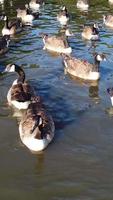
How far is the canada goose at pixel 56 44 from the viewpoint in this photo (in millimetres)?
25594

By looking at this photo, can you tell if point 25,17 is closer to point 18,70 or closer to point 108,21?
point 108,21

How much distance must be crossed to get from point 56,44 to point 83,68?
4.70m

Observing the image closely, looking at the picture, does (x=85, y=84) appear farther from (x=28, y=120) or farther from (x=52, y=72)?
(x=28, y=120)

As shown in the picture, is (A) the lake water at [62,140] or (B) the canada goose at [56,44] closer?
(A) the lake water at [62,140]

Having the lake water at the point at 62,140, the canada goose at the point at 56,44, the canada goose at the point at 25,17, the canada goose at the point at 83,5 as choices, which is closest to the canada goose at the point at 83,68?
the lake water at the point at 62,140

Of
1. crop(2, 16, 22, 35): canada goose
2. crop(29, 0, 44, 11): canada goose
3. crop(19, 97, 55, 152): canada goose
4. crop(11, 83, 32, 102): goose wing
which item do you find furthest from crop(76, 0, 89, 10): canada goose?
crop(19, 97, 55, 152): canada goose

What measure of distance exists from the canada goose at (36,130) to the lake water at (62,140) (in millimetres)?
264

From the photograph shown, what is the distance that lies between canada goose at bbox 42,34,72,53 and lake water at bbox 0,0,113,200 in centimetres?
63

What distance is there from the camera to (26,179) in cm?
1330

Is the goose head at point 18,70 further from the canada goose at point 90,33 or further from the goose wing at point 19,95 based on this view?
the canada goose at point 90,33

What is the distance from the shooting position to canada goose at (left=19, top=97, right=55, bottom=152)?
14.5 m

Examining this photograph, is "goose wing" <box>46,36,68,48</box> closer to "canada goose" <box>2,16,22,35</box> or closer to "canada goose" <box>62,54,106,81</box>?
"canada goose" <box>62,54,106,81</box>

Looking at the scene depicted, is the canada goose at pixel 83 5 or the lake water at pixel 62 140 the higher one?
the canada goose at pixel 83 5

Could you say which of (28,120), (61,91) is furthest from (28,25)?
(28,120)
